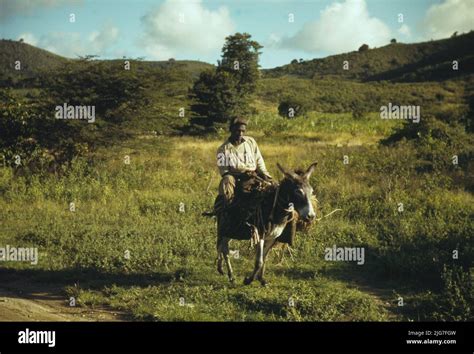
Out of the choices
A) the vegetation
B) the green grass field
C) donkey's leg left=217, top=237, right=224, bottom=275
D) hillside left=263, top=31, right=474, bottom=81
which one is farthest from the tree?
hillside left=263, top=31, right=474, bottom=81

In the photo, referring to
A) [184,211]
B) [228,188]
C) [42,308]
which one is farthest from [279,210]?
[184,211]

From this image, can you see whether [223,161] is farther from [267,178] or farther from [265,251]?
[265,251]

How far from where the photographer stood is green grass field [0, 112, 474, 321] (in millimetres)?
7289

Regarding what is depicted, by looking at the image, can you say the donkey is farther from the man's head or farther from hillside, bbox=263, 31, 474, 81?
Answer: hillside, bbox=263, 31, 474, 81

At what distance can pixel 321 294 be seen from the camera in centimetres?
762

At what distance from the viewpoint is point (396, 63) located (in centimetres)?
7894

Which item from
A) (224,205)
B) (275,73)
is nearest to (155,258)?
(224,205)

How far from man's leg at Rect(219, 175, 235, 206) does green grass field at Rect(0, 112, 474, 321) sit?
129 centimetres

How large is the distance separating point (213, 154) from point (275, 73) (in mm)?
67422

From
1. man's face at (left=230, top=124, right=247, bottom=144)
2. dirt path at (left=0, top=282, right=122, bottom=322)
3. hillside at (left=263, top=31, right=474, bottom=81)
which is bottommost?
dirt path at (left=0, top=282, right=122, bottom=322)

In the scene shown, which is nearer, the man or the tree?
the man

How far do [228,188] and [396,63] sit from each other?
Result: 7736 cm

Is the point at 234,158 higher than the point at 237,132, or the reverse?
the point at 237,132

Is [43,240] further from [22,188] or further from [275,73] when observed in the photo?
[275,73]
